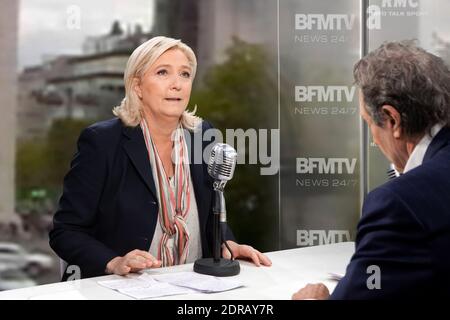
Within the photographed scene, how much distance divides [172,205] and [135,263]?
607 mm

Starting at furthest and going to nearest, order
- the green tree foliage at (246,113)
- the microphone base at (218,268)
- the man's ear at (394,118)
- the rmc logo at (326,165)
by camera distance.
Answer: the rmc logo at (326,165) < the green tree foliage at (246,113) < the microphone base at (218,268) < the man's ear at (394,118)

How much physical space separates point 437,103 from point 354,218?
2.38 meters

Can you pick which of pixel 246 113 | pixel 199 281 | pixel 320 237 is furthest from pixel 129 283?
pixel 320 237

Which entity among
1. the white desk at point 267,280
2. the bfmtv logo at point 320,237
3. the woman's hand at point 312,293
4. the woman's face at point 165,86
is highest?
the woman's face at point 165,86

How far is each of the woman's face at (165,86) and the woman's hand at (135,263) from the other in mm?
887

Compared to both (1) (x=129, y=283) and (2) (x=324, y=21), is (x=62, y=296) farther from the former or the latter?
(2) (x=324, y=21)

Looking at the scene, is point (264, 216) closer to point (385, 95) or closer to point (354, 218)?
point (354, 218)

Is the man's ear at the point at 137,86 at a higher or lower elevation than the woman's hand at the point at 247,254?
higher

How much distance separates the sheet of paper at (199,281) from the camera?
2.13 metres

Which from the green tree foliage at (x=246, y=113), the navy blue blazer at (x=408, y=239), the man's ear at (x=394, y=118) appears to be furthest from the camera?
the green tree foliage at (x=246, y=113)

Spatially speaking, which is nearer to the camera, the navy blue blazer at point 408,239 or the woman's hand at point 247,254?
the navy blue blazer at point 408,239

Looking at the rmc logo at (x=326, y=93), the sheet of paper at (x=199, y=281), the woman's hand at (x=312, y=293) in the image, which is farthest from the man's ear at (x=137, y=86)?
the woman's hand at (x=312, y=293)

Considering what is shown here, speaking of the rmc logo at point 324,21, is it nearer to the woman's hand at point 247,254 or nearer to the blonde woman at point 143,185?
the blonde woman at point 143,185

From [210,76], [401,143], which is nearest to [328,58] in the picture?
[210,76]
